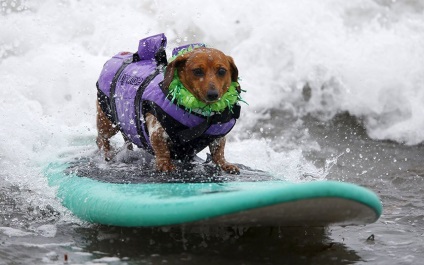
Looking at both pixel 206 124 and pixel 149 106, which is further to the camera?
pixel 149 106

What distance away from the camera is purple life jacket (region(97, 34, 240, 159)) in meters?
4.19

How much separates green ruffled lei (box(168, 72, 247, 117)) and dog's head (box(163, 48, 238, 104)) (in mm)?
24

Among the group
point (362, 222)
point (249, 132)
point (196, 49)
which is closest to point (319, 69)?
point (249, 132)

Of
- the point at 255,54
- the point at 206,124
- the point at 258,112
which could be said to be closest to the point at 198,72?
the point at 206,124

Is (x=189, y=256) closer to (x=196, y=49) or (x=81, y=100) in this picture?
(x=196, y=49)

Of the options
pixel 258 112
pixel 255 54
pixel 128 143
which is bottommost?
pixel 128 143

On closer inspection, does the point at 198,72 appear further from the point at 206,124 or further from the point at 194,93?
the point at 206,124

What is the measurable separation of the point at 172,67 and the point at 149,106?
0.29 m

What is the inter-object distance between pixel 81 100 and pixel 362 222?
14.6 feet

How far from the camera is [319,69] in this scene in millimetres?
7680

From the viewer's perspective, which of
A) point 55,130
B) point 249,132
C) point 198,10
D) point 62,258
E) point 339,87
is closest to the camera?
point 62,258

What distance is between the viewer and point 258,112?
737cm

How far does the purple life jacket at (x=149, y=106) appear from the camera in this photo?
4191 mm

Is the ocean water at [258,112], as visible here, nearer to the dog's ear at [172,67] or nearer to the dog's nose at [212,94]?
the dog's nose at [212,94]
